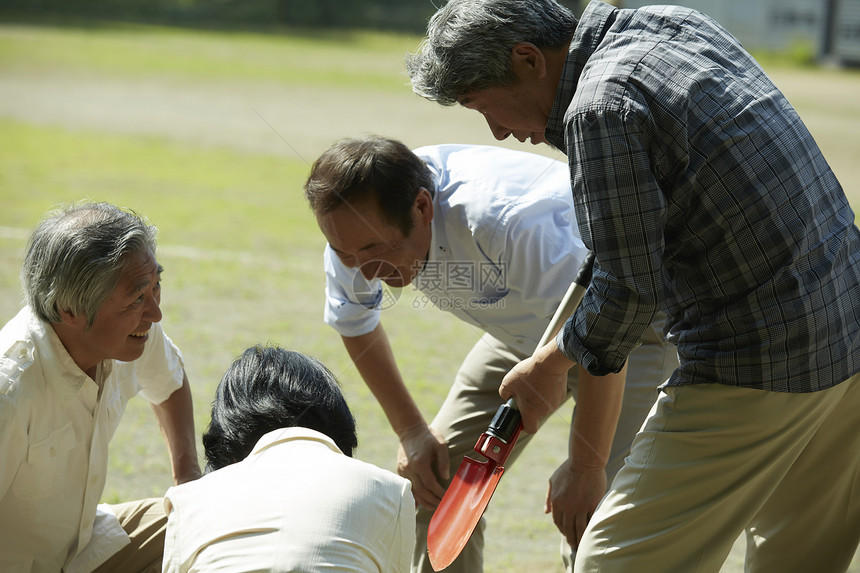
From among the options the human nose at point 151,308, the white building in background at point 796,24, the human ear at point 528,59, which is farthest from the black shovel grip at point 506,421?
the white building in background at point 796,24

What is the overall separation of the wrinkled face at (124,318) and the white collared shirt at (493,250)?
2.33 feet

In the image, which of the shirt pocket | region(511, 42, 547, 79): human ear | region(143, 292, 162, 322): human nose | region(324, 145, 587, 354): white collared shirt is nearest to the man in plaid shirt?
region(511, 42, 547, 79): human ear

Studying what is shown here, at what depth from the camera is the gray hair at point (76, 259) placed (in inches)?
85.1

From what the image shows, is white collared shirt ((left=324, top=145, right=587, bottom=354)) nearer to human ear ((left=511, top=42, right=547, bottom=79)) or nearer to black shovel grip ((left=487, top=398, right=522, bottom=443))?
black shovel grip ((left=487, top=398, right=522, bottom=443))

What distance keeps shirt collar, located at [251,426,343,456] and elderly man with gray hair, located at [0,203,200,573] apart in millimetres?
712

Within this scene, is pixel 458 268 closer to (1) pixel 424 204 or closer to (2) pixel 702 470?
(1) pixel 424 204

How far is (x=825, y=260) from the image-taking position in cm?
188

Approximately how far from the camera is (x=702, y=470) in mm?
1938

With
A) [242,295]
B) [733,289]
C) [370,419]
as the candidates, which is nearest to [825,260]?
[733,289]

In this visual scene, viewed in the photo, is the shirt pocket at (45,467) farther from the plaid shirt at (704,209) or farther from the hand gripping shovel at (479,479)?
the plaid shirt at (704,209)

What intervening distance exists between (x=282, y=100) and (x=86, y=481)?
45.2ft

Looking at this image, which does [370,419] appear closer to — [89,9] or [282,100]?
[282,100]

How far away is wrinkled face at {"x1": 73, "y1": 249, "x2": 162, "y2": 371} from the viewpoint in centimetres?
224

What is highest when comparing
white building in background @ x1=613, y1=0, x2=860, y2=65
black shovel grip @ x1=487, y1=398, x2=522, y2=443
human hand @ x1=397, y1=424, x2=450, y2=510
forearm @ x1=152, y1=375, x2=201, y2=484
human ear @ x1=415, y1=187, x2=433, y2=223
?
human ear @ x1=415, y1=187, x2=433, y2=223
